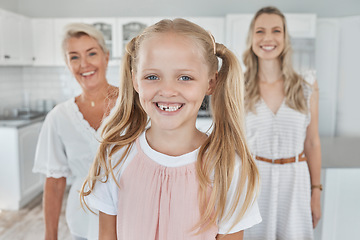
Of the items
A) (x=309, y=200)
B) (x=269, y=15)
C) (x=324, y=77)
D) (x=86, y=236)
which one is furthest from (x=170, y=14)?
(x=86, y=236)

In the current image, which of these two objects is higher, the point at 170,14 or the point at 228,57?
the point at 170,14

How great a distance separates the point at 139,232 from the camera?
2.81 feet

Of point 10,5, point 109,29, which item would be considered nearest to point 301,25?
point 109,29

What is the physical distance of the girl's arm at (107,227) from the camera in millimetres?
920

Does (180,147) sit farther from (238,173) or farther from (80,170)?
(80,170)

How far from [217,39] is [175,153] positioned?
10.6 feet

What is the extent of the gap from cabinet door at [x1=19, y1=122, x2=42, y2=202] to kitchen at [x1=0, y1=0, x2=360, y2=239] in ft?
2.46

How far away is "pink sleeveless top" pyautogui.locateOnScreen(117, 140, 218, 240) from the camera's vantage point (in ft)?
2.74

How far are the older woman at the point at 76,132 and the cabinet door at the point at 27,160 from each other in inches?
90.2

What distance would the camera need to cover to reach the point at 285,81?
1585 mm

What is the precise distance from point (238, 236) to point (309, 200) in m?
0.86

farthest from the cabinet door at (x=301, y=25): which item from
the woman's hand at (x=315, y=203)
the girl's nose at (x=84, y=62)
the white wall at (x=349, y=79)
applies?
the girl's nose at (x=84, y=62)

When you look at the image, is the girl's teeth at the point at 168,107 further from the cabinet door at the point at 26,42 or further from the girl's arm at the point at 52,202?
the cabinet door at the point at 26,42

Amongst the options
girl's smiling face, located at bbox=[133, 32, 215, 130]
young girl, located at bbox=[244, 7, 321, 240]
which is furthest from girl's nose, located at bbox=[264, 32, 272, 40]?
girl's smiling face, located at bbox=[133, 32, 215, 130]
